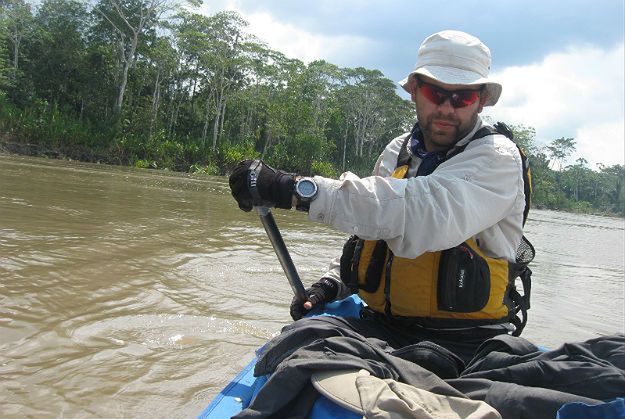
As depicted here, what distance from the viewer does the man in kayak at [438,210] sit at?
1449mm

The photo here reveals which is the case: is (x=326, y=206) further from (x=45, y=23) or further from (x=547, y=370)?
(x=45, y=23)

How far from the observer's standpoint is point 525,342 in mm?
1400

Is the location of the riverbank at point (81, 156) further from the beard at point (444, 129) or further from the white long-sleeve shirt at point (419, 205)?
the white long-sleeve shirt at point (419, 205)

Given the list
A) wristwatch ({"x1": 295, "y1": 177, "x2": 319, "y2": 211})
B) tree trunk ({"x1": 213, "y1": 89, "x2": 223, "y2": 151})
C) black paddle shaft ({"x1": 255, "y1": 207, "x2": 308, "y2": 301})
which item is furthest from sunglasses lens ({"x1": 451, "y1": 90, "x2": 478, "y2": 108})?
tree trunk ({"x1": 213, "y1": 89, "x2": 223, "y2": 151})

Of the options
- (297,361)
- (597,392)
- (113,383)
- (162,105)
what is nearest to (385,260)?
(297,361)

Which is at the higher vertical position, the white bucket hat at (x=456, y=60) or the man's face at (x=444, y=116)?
the white bucket hat at (x=456, y=60)

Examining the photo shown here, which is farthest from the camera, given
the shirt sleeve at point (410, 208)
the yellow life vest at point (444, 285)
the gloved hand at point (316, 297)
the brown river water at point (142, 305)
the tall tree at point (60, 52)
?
the tall tree at point (60, 52)

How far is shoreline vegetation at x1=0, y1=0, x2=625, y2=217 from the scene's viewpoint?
953 inches

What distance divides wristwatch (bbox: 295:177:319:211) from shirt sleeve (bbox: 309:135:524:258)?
0.06ft

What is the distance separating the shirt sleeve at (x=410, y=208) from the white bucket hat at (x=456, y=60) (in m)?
0.40

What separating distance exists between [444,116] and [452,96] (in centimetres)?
7

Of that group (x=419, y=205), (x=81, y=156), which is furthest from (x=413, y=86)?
(x=81, y=156)

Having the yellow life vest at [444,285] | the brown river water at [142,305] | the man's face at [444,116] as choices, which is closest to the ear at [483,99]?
the man's face at [444,116]

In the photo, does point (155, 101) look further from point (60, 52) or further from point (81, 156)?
point (81, 156)
